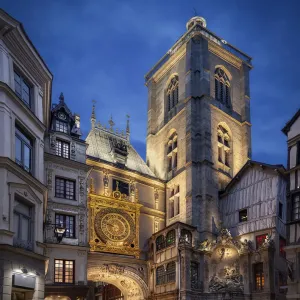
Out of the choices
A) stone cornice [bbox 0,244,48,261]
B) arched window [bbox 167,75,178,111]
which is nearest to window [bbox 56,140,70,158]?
stone cornice [bbox 0,244,48,261]

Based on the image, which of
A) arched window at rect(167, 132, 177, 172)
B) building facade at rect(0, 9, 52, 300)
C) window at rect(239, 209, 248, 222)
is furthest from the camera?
arched window at rect(167, 132, 177, 172)

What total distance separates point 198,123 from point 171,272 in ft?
58.7

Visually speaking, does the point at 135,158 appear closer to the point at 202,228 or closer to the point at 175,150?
the point at 175,150

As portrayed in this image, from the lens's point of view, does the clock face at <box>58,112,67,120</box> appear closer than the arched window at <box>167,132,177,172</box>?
Yes

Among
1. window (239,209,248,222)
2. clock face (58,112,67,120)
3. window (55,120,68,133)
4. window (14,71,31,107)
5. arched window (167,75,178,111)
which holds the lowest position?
window (239,209,248,222)

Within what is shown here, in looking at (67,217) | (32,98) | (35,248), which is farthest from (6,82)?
(67,217)

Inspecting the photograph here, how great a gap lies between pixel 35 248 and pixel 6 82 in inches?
315

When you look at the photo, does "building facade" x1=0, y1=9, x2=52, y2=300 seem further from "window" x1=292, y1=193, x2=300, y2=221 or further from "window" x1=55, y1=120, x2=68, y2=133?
"window" x1=292, y1=193, x2=300, y2=221

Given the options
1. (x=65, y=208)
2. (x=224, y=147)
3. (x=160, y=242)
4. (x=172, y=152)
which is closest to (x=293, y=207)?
(x=65, y=208)

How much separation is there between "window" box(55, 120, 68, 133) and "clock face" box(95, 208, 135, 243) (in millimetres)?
9571

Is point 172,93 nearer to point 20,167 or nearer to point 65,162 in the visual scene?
point 65,162

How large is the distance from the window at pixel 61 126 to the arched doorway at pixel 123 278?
13547 millimetres

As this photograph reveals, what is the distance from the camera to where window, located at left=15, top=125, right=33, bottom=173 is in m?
22.4

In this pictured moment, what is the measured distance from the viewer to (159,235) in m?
49.4
